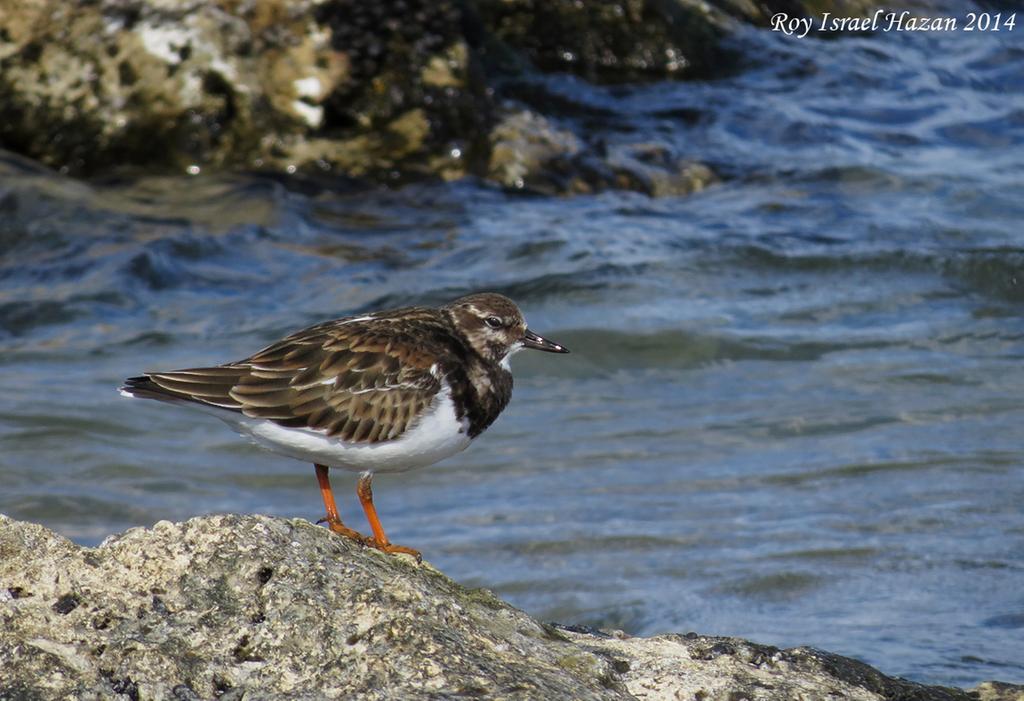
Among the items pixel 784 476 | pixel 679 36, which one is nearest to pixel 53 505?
pixel 784 476

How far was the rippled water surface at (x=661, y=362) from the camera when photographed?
588 centimetres

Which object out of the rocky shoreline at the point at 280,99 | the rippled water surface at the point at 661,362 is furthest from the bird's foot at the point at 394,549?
the rocky shoreline at the point at 280,99

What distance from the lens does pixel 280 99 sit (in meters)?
10.6

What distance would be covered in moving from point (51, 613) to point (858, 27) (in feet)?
44.4

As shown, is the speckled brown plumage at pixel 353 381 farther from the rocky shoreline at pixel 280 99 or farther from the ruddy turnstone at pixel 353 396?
the rocky shoreline at pixel 280 99

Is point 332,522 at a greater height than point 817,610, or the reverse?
point 332,522

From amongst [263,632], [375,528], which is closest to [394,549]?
[375,528]

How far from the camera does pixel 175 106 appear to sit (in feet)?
34.6

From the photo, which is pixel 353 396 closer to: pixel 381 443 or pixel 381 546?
pixel 381 443

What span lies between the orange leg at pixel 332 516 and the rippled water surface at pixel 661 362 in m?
1.81

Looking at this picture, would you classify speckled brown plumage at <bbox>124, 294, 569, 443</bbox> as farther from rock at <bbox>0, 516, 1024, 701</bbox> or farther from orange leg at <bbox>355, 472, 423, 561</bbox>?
rock at <bbox>0, 516, 1024, 701</bbox>

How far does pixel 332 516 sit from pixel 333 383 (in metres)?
0.41

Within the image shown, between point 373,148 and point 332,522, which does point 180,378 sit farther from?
point 373,148

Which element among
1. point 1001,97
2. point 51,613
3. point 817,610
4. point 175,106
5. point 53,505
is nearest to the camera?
point 51,613
